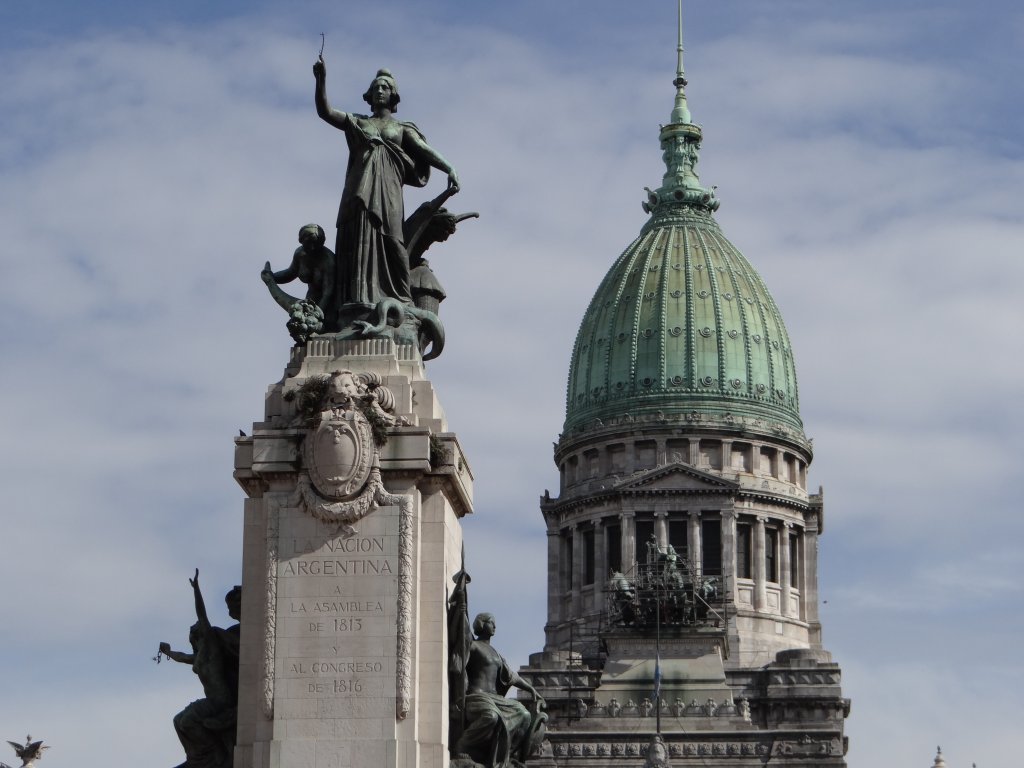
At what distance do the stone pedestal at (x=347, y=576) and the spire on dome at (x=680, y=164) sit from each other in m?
133

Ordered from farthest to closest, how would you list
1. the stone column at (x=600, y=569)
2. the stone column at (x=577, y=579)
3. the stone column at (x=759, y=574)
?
the stone column at (x=577, y=579)
the stone column at (x=600, y=569)
the stone column at (x=759, y=574)

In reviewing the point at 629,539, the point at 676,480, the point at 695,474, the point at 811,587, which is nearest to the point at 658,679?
the point at 629,539

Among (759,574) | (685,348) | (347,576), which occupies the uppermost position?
(685,348)

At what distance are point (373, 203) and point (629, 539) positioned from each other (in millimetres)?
118064

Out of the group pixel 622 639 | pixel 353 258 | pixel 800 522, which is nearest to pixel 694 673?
pixel 622 639

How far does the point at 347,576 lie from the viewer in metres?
33.5

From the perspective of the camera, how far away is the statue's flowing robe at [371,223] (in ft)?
117

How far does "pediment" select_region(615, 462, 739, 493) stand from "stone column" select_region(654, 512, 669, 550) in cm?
160

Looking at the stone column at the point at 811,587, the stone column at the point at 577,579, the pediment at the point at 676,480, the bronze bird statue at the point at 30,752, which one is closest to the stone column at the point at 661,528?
the pediment at the point at 676,480

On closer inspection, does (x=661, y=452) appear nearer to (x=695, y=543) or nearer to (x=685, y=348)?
(x=685, y=348)

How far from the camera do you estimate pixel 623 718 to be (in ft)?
424

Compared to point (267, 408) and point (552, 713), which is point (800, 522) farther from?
point (267, 408)

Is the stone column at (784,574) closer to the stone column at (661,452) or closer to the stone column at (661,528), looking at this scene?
the stone column at (661,528)

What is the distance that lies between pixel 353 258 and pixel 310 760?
6939mm
